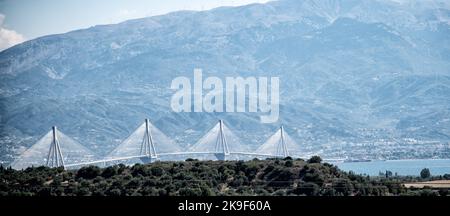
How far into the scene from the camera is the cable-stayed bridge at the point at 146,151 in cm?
8819

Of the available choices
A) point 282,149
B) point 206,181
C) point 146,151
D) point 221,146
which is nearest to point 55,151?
point 146,151

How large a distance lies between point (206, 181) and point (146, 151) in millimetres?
68616

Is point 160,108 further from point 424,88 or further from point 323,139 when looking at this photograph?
point 424,88

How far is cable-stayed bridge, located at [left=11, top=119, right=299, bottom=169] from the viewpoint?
88188 mm

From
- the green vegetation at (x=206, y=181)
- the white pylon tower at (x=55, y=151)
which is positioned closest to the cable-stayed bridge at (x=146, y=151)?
the white pylon tower at (x=55, y=151)

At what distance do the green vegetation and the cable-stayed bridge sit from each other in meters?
39.1

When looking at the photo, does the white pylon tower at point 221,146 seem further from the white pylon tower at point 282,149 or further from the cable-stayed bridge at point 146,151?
the white pylon tower at point 282,149

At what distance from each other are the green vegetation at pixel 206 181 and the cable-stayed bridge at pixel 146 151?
39.1 meters

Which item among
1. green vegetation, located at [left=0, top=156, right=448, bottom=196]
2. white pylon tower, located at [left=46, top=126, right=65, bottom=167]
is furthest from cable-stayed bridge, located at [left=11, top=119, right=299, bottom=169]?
green vegetation, located at [left=0, top=156, right=448, bottom=196]

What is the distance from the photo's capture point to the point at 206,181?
28.8 metres

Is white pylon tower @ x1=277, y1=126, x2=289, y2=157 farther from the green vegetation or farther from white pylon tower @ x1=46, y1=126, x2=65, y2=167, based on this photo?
the green vegetation

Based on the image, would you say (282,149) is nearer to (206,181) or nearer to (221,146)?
(221,146)
